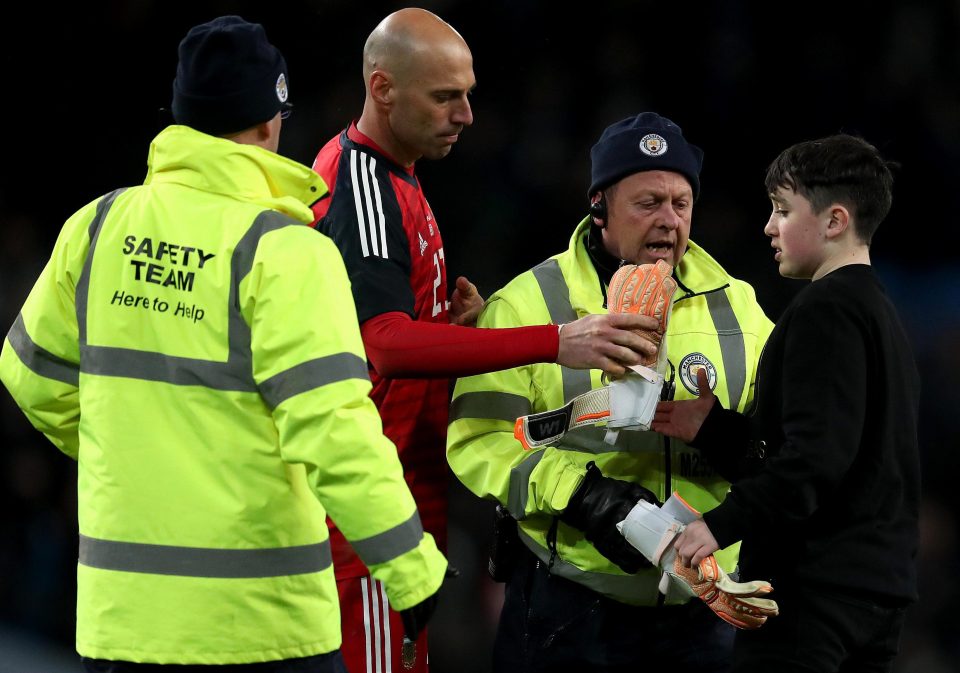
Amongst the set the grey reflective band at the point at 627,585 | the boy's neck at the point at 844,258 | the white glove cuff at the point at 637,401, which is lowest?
the grey reflective band at the point at 627,585

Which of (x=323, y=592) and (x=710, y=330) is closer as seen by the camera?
(x=323, y=592)

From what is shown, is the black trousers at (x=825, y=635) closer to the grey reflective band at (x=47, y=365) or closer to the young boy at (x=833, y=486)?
the young boy at (x=833, y=486)

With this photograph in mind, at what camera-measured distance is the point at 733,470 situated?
283 centimetres

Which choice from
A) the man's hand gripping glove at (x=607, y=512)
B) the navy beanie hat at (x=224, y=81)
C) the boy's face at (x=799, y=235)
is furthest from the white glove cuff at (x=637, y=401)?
the navy beanie hat at (x=224, y=81)

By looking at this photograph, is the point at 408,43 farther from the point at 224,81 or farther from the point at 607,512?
the point at 607,512

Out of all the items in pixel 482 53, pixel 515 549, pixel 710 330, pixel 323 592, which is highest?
pixel 482 53

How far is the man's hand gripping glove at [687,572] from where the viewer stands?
246cm

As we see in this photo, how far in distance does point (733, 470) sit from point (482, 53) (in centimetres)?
347

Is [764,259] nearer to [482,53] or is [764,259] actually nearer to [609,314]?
[482,53]

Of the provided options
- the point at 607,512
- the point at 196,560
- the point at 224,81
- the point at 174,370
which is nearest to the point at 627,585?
the point at 607,512

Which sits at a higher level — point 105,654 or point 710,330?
point 710,330

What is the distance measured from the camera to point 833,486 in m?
2.45

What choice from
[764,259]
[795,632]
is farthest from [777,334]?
[764,259]

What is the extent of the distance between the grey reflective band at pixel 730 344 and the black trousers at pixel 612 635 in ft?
1.62
